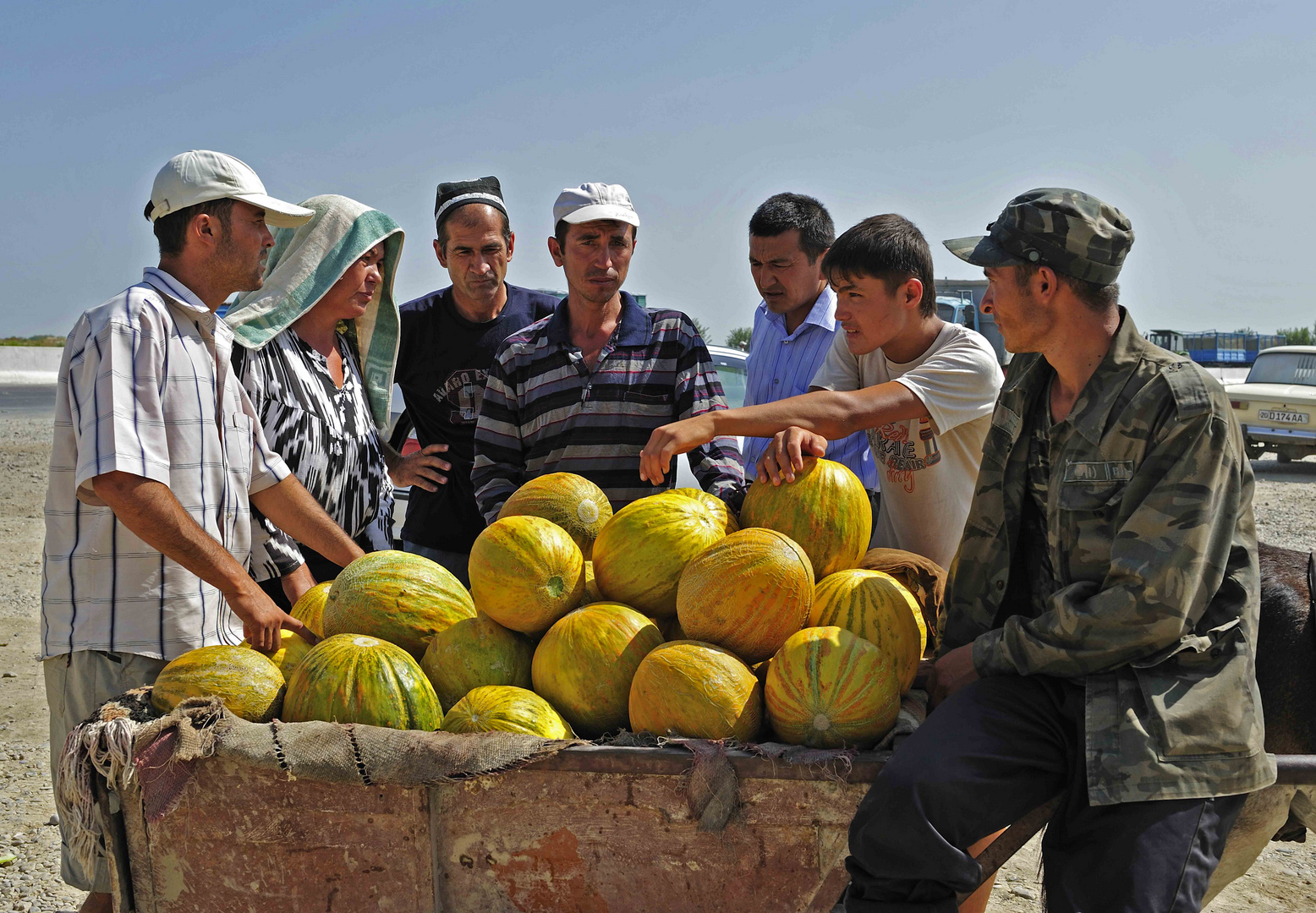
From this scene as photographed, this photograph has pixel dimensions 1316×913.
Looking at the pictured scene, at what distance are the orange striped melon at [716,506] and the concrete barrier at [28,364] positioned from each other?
151ft

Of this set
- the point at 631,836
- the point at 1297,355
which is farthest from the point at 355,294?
the point at 1297,355

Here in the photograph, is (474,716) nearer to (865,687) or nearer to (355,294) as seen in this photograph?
(865,687)

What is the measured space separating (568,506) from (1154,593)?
162 centimetres

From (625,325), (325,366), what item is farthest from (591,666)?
(325,366)

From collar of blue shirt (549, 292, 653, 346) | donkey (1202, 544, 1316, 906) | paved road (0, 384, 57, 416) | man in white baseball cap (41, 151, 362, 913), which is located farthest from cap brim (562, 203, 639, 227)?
paved road (0, 384, 57, 416)

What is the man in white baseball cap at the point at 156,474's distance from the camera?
2670 mm

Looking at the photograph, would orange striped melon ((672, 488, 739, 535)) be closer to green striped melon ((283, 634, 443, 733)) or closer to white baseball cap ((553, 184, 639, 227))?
green striped melon ((283, 634, 443, 733))

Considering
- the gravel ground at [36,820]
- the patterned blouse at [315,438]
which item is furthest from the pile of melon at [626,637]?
the gravel ground at [36,820]

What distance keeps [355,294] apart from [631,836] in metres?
2.55

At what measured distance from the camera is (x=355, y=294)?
387 cm

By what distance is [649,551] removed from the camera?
8.71 ft

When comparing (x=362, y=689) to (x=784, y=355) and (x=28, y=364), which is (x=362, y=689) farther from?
(x=28, y=364)

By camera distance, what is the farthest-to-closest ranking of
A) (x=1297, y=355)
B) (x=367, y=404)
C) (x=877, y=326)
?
1. (x=1297, y=355)
2. (x=367, y=404)
3. (x=877, y=326)

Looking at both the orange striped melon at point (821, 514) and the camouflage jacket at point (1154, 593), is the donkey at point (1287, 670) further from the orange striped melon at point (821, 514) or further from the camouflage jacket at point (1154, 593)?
the orange striped melon at point (821, 514)
